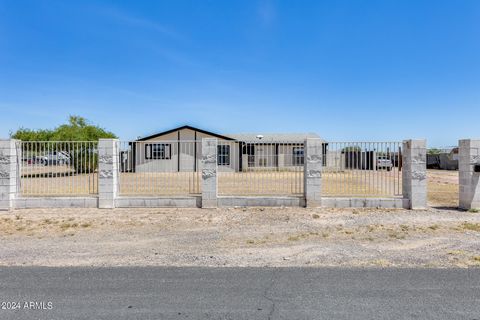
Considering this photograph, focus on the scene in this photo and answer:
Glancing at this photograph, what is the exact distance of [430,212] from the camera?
1130cm

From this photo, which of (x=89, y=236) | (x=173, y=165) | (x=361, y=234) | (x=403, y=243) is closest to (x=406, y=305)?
(x=403, y=243)

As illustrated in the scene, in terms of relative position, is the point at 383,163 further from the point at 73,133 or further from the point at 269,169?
the point at 73,133

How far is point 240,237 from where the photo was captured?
8.38 metres

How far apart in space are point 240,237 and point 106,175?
5959mm

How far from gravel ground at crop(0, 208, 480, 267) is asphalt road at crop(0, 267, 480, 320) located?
2.15ft

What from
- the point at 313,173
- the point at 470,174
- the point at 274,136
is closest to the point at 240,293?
the point at 313,173

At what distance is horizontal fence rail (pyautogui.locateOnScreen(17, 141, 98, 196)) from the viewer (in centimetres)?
1238

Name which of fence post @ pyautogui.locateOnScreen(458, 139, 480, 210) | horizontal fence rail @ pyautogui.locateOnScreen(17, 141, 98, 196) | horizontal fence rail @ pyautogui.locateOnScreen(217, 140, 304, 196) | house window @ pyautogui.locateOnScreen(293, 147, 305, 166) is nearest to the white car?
horizontal fence rail @ pyautogui.locateOnScreen(17, 141, 98, 196)

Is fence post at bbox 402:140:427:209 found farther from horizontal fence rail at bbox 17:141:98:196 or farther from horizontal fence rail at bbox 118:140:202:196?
horizontal fence rail at bbox 17:141:98:196

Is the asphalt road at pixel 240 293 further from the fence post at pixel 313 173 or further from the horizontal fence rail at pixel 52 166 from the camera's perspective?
the horizontal fence rail at pixel 52 166

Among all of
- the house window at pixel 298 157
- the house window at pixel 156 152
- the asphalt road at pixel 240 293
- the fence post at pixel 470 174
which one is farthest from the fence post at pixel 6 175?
the fence post at pixel 470 174

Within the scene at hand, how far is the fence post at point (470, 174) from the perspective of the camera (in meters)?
11.5

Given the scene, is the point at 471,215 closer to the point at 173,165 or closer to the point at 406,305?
the point at 406,305

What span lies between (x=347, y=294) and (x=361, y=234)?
4.31m
